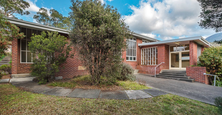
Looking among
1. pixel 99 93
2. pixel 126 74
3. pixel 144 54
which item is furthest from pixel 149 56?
pixel 99 93

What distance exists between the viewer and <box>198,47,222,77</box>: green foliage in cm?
749

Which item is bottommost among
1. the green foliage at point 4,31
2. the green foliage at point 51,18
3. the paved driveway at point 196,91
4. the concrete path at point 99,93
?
the paved driveway at point 196,91

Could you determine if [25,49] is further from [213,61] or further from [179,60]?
[213,61]

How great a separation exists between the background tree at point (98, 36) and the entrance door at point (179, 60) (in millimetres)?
8583

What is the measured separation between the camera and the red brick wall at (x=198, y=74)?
24.1 feet

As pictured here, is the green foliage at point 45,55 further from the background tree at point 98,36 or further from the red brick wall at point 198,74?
the red brick wall at point 198,74

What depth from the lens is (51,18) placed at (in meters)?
23.0

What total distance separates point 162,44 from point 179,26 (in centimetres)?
264

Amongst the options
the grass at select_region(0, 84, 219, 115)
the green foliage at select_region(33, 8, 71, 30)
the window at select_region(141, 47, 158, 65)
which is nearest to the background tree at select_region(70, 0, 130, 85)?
the grass at select_region(0, 84, 219, 115)

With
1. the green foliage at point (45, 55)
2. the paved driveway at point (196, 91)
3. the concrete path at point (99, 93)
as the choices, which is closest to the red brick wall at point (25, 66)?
the green foliage at point (45, 55)

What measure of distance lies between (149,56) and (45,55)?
1058 cm

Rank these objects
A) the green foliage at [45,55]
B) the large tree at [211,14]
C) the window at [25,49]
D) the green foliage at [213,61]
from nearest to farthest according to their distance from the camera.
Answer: the large tree at [211,14] < the green foliage at [45,55] < the green foliage at [213,61] < the window at [25,49]

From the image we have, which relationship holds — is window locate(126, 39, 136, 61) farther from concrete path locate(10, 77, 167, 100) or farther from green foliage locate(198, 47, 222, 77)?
concrete path locate(10, 77, 167, 100)

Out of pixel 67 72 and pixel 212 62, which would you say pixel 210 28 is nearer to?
pixel 212 62
